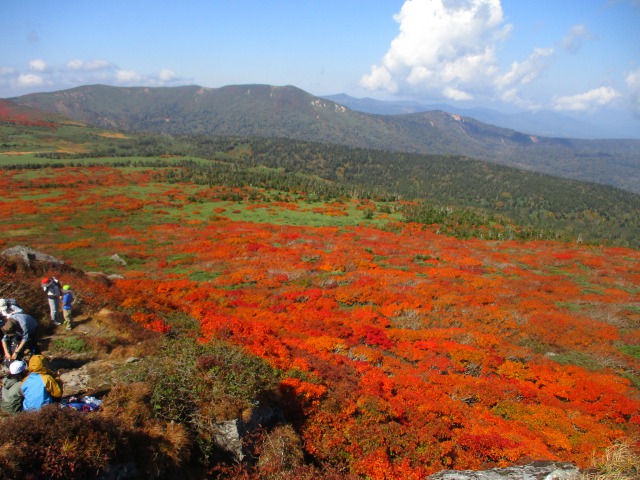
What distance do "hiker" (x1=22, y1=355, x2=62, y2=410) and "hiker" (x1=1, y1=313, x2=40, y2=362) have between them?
310 centimetres

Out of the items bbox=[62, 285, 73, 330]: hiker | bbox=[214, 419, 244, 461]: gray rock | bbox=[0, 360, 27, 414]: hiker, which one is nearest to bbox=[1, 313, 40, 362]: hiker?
bbox=[0, 360, 27, 414]: hiker

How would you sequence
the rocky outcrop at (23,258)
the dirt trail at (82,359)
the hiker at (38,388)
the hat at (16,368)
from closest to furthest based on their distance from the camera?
1. the hiker at (38,388)
2. the hat at (16,368)
3. the dirt trail at (82,359)
4. the rocky outcrop at (23,258)

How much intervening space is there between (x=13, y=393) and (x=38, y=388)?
55 cm

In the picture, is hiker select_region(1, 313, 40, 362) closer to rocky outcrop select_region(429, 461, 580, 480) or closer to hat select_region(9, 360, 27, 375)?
hat select_region(9, 360, 27, 375)

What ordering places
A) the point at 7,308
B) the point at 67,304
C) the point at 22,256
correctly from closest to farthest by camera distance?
the point at 7,308 < the point at 67,304 < the point at 22,256

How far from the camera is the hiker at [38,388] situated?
7.94m

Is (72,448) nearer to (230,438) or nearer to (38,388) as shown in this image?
(38,388)

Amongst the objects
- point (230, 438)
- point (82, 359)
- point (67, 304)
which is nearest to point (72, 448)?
point (230, 438)

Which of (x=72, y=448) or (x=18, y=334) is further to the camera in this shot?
(x=18, y=334)

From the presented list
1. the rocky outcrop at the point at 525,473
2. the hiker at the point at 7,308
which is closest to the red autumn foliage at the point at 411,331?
the rocky outcrop at the point at 525,473

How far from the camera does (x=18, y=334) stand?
10.9m

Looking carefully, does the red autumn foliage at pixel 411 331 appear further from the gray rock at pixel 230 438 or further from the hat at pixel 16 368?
the hat at pixel 16 368

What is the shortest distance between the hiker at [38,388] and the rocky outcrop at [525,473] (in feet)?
31.7

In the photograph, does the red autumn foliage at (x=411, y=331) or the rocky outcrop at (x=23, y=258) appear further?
the rocky outcrop at (x=23, y=258)
